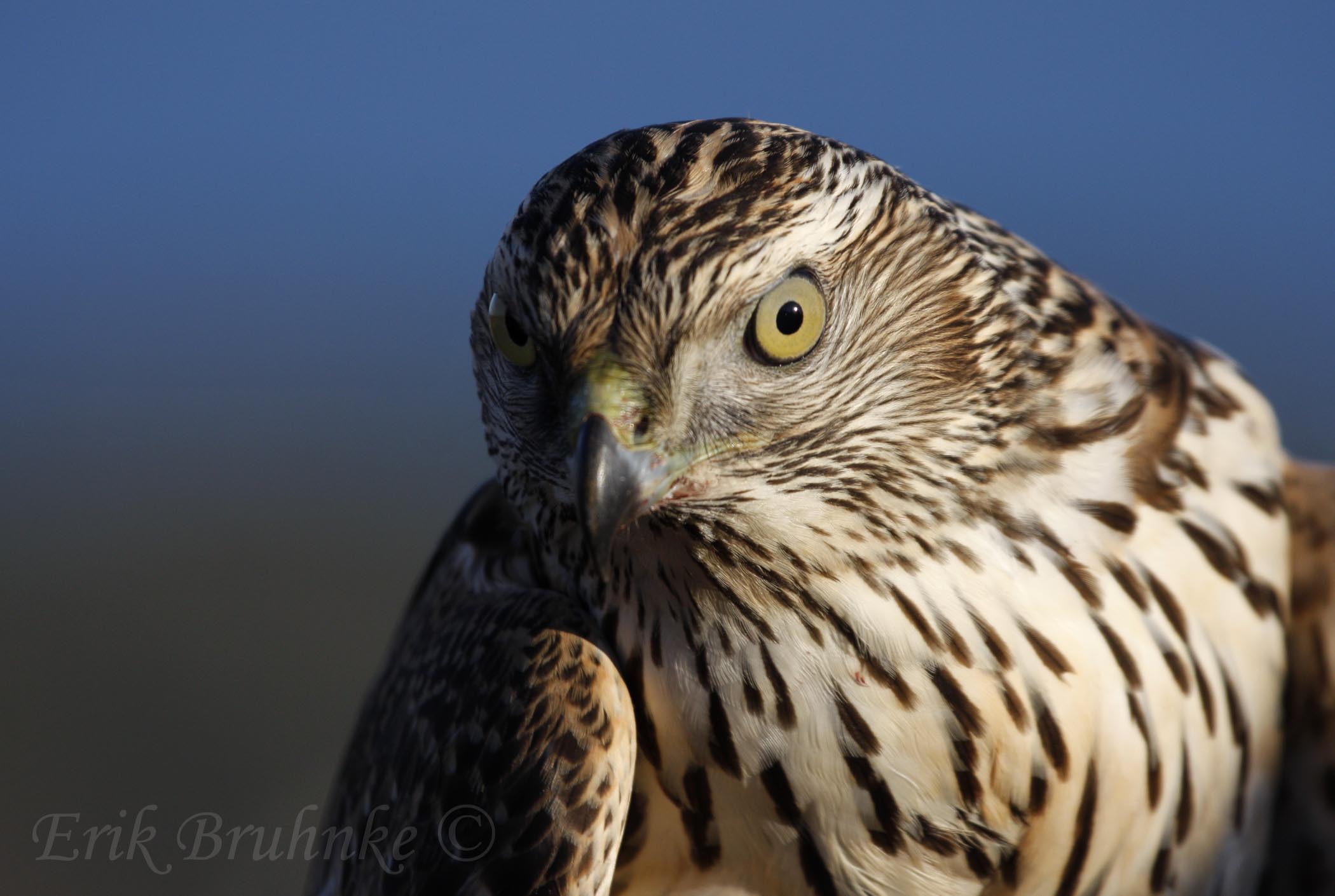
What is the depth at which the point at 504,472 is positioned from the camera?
272 cm

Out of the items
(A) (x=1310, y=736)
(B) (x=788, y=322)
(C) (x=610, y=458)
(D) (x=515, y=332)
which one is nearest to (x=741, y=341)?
(B) (x=788, y=322)

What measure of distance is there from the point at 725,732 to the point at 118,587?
12.9 m

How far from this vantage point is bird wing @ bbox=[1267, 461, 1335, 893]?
295 cm

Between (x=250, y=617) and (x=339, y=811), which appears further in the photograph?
(x=250, y=617)

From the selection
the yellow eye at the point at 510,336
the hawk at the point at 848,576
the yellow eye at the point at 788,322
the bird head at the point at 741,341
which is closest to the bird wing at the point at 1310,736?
the hawk at the point at 848,576

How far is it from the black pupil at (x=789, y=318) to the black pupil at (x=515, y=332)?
45cm

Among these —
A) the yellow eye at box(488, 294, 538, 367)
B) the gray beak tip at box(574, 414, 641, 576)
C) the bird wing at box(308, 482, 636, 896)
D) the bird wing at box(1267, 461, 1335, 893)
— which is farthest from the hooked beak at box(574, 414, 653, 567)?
the bird wing at box(1267, 461, 1335, 893)

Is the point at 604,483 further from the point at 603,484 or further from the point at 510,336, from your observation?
the point at 510,336

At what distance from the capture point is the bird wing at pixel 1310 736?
2949 millimetres

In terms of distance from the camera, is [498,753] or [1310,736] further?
[1310,736]

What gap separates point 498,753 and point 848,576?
0.85 meters

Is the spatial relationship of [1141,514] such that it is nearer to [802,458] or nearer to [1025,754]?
[1025,754]

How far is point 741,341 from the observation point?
7.51ft

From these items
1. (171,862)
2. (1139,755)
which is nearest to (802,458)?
(1139,755)
